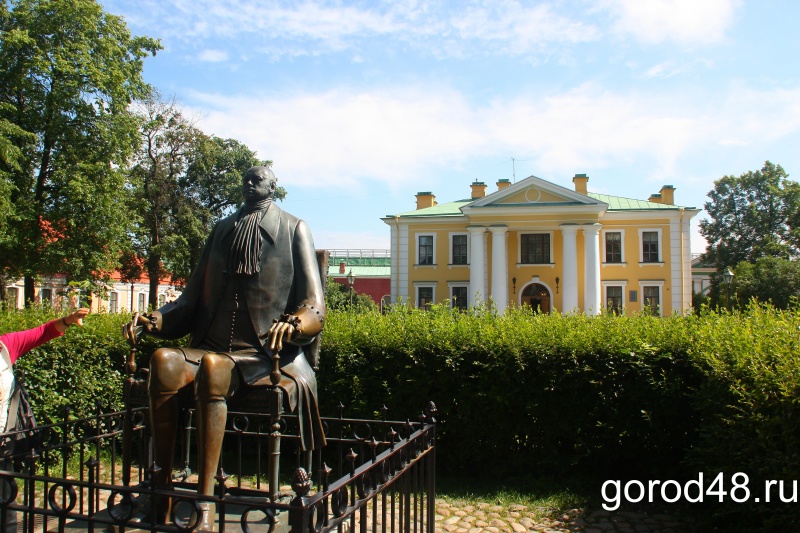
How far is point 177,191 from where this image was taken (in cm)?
2911

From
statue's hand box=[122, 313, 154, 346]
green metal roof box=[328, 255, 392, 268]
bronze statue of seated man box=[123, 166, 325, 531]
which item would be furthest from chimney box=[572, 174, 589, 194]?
statue's hand box=[122, 313, 154, 346]

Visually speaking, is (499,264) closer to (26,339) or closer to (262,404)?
(26,339)

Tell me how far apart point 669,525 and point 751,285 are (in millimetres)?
32977

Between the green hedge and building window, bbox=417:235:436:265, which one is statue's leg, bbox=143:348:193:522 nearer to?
the green hedge

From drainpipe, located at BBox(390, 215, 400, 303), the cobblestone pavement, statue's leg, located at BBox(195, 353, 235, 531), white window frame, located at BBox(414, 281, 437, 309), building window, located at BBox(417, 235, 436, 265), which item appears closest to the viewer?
statue's leg, located at BBox(195, 353, 235, 531)

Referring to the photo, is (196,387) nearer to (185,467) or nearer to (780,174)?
(185,467)

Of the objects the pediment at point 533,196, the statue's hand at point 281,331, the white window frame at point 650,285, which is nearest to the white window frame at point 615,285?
the white window frame at point 650,285

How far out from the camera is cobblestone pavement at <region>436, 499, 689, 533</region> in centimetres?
559

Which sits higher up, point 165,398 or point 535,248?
point 535,248


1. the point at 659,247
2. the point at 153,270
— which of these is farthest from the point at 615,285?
the point at 153,270

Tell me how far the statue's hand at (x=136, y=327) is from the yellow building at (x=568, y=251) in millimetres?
28842

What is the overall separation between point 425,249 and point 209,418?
3218 cm

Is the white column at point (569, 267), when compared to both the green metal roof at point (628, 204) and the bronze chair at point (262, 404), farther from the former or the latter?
the bronze chair at point (262, 404)

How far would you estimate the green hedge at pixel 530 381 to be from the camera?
6520 mm
